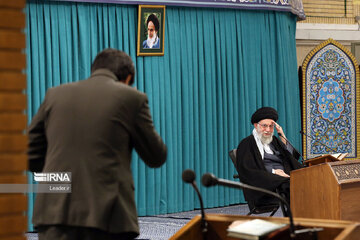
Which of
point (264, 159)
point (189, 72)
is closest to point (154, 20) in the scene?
point (189, 72)

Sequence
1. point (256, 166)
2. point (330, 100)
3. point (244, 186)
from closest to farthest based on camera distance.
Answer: point (244, 186), point (256, 166), point (330, 100)

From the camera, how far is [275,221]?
2.80m

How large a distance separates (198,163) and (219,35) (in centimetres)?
172

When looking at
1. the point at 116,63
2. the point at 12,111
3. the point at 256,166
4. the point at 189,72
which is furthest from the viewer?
the point at 189,72

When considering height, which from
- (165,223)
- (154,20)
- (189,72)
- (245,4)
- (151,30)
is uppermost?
(245,4)

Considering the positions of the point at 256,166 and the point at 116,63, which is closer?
the point at 116,63

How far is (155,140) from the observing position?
2.70 m

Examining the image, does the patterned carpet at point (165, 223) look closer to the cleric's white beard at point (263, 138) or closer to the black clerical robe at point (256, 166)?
the black clerical robe at point (256, 166)

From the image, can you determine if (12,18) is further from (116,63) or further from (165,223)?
(165,223)

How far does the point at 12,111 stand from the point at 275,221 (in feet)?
5.02

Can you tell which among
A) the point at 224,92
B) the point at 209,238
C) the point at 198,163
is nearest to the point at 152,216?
the point at 198,163

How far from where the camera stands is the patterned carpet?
6633mm

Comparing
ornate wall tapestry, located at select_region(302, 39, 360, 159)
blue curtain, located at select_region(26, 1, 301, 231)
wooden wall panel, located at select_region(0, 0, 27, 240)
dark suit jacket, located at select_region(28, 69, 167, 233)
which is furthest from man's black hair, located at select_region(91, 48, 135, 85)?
ornate wall tapestry, located at select_region(302, 39, 360, 159)

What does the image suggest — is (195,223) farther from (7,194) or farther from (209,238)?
(7,194)
